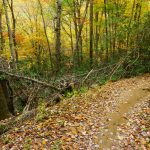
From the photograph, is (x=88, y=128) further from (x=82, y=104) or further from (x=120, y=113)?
(x=82, y=104)

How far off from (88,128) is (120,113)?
1961 mm

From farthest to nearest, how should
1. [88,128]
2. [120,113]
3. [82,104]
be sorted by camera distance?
[82,104] < [120,113] < [88,128]

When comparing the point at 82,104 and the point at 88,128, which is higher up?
the point at 82,104

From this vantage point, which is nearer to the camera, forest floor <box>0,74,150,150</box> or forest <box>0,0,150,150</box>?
forest floor <box>0,74,150,150</box>

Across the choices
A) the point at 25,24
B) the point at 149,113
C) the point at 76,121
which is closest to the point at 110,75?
the point at 149,113

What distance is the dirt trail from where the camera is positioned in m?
7.03

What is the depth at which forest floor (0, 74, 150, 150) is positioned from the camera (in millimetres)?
6691

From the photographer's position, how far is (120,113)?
29.9ft

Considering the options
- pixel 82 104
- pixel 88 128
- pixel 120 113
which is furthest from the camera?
pixel 82 104

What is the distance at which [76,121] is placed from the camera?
26.5 feet

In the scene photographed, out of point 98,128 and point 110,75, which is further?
point 110,75

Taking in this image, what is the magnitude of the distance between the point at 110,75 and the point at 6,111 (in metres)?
8.01

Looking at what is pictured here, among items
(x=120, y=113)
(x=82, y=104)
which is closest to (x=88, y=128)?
(x=120, y=113)

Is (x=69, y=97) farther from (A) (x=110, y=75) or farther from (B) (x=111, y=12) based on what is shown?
(B) (x=111, y=12)
